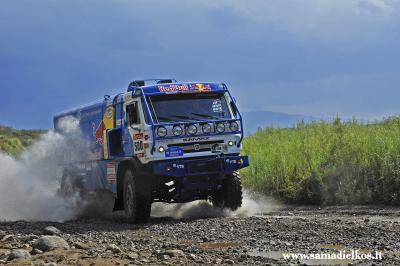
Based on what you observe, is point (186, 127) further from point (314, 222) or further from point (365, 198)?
point (365, 198)

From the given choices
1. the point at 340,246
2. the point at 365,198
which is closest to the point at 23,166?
the point at 365,198

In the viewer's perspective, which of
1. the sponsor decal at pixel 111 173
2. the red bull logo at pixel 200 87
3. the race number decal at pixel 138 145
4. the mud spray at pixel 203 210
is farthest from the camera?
the sponsor decal at pixel 111 173

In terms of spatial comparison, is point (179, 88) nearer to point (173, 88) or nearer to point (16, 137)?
point (173, 88)

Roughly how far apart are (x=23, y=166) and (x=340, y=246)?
13.9 m

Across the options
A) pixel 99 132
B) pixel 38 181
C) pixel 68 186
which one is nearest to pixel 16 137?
pixel 38 181

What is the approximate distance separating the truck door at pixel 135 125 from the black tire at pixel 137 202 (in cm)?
54

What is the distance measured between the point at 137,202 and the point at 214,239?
11.3 feet

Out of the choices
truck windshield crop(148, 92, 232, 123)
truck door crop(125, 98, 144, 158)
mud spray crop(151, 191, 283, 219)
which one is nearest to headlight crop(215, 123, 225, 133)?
truck windshield crop(148, 92, 232, 123)

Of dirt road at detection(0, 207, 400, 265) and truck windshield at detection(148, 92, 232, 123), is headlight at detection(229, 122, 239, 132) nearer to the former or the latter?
truck windshield at detection(148, 92, 232, 123)

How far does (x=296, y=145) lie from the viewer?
2266 cm

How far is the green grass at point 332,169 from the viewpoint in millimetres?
17516

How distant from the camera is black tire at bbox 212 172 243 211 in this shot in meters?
15.2

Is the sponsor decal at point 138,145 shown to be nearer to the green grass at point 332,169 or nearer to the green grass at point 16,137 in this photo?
the green grass at point 332,169

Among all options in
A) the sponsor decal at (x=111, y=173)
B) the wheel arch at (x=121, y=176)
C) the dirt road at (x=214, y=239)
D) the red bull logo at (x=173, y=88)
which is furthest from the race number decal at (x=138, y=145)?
the dirt road at (x=214, y=239)
